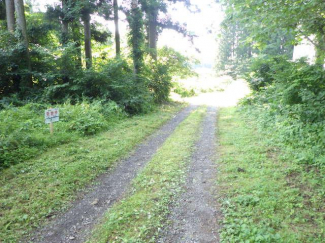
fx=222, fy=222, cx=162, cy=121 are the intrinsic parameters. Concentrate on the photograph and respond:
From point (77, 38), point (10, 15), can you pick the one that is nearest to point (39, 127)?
point (10, 15)

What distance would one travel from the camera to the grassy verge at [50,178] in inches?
146

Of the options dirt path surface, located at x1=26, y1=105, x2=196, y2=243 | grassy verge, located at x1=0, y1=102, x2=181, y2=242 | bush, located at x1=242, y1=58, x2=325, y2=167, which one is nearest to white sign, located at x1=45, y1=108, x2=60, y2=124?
grassy verge, located at x1=0, y1=102, x2=181, y2=242

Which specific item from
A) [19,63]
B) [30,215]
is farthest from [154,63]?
[30,215]

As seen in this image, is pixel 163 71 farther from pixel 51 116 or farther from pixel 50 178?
pixel 50 178

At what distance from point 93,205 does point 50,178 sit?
4.60 ft

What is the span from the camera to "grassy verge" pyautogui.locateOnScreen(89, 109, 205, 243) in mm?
3342

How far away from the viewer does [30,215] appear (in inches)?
149

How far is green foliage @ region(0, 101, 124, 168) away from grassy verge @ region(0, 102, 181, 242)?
0.37 m

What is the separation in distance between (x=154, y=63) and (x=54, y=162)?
463 inches

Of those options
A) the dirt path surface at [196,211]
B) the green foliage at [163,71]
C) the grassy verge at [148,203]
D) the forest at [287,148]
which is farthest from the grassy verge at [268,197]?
the green foliage at [163,71]

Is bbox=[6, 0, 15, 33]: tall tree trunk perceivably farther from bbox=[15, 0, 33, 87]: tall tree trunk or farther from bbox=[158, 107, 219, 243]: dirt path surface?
bbox=[158, 107, 219, 243]: dirt path surface

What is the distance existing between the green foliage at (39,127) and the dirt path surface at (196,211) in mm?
4230

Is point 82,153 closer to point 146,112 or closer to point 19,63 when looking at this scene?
point 146,112

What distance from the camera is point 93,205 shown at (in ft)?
13.6
